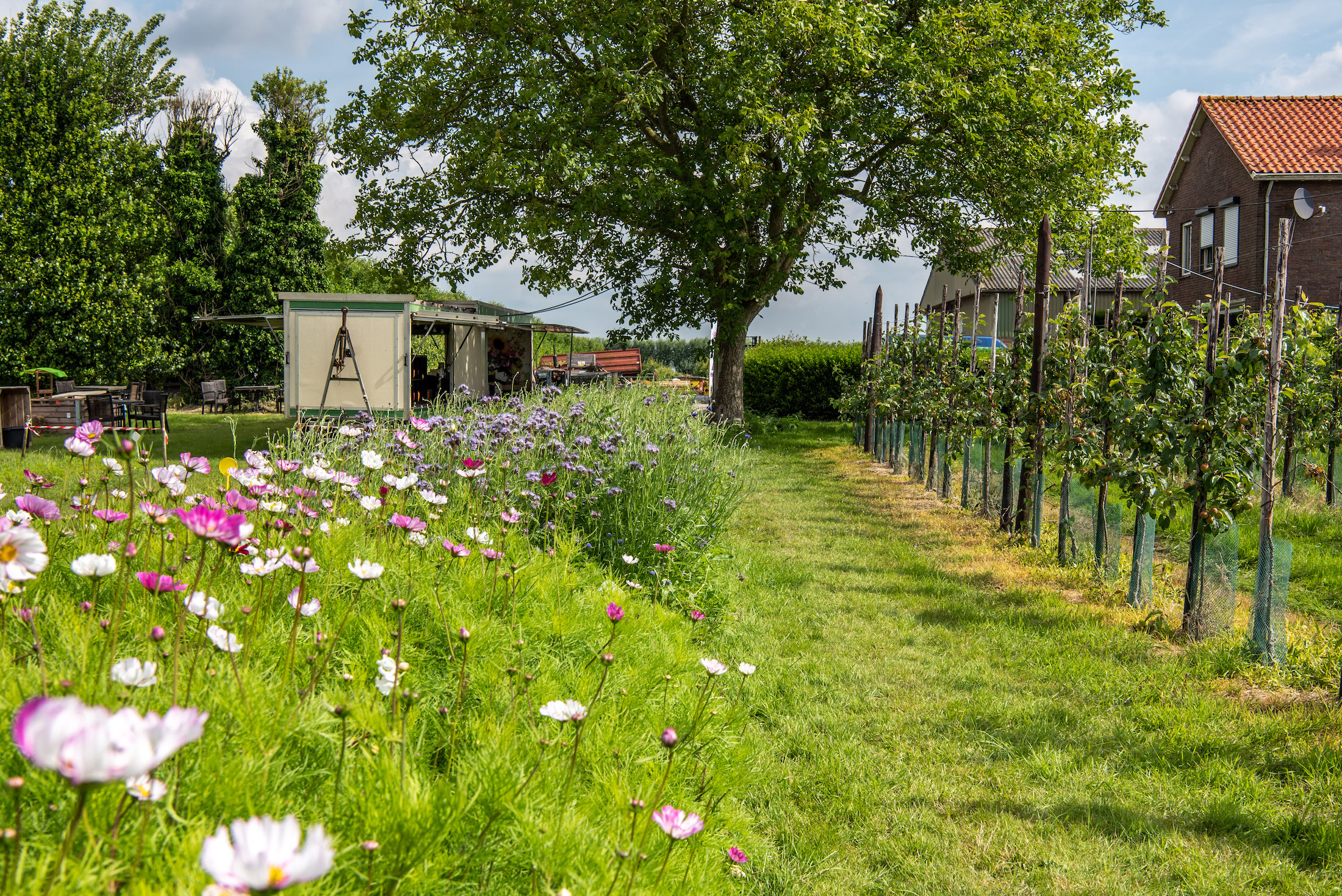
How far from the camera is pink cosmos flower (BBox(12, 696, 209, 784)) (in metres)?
0.77

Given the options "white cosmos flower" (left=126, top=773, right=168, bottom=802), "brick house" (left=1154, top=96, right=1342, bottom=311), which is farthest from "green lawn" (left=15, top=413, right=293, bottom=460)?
"brick house" (left=1154, top=96, right=1342, bottom=311)

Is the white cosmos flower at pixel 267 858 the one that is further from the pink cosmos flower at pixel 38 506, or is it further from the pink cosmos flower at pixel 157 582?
the pink cosmos flower at pixel 38 506

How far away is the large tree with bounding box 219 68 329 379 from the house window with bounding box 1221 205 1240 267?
23821 mm

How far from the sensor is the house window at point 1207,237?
886 inches

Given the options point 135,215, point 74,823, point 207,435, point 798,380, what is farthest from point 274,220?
point 74,823

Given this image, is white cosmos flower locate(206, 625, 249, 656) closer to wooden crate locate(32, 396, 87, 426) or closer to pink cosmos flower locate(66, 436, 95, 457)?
pink cosmos flower locate(66, 436, 95, 457)

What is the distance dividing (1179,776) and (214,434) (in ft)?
55.3

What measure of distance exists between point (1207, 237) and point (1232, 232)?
1.55m

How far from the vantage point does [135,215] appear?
67.9ft

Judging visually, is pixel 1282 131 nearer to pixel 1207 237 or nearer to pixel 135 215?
pixel 1207 237

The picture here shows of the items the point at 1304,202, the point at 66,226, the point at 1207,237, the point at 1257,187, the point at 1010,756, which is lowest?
the point at 1010,756

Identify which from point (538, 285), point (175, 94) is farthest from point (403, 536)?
point (175, 94)

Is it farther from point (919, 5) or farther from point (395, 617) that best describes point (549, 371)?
point (395, 617)

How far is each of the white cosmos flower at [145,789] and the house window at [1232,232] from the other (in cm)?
2410
